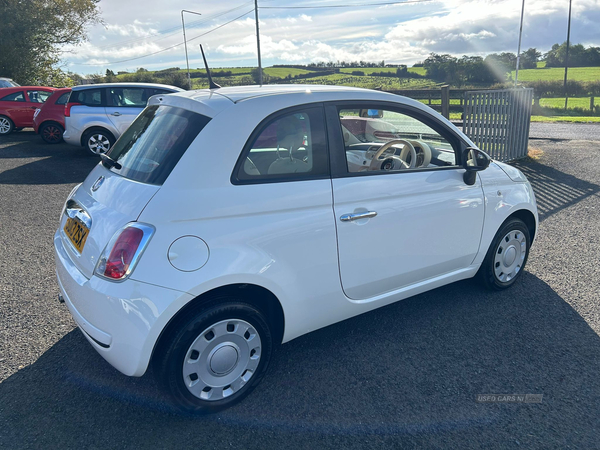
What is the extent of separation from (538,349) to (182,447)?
7.96 ft

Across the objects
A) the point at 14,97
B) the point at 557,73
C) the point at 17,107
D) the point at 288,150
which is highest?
the point at 557,73

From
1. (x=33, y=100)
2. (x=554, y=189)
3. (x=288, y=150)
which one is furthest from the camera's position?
(x=33, y=100)

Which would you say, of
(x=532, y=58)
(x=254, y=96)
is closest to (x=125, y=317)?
(x=254, y=96)

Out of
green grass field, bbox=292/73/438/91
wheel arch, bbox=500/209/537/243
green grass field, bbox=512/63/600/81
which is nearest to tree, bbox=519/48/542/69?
green grass field, bbox=512/63/600/81

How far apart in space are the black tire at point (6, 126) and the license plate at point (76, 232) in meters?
15.0

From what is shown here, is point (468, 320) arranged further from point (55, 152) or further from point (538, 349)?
point (55, 152)

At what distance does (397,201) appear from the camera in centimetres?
310

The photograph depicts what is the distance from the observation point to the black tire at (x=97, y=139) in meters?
10.8

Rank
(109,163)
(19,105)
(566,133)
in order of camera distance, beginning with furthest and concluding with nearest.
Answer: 1. (566,133)
2. (19,105)
3. (109,163)

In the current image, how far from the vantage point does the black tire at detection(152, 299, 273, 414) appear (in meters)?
2.44

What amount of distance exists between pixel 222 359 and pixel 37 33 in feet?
96.0

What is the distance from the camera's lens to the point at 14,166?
10383 millimetres

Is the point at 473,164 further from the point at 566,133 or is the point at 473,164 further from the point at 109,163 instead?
the point at 566,133

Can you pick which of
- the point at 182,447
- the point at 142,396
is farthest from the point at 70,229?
the point at 182,447
